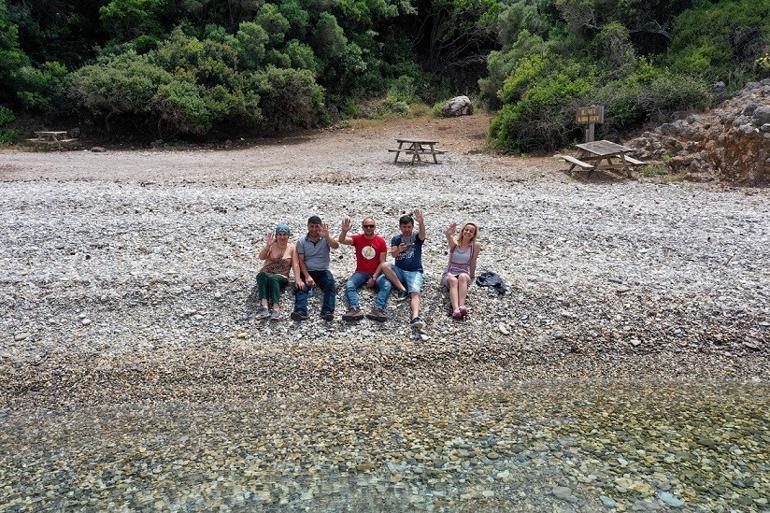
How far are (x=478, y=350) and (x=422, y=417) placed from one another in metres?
1.55

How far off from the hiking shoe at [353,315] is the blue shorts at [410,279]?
75 cm

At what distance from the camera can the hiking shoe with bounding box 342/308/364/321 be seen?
25.3 feet

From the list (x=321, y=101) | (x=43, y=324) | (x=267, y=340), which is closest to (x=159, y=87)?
(x=321, y=101)

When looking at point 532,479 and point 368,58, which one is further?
point 368,58

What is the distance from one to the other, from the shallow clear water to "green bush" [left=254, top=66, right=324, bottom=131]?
56.4ft

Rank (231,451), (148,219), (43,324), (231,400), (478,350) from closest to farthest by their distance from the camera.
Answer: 1. (231,451)
2. (231,400)
3. (478,350)
4. (43,324)
5. (148,219)

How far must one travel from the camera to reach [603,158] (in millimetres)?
14734

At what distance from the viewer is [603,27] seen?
19594 mm

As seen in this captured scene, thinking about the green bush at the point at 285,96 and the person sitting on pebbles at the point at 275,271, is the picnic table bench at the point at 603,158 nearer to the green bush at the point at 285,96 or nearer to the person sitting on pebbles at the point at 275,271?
the person sitting on pebbles at the point at 275,271

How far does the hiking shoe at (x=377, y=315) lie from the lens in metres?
7.71

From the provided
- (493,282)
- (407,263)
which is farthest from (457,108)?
(407,263)

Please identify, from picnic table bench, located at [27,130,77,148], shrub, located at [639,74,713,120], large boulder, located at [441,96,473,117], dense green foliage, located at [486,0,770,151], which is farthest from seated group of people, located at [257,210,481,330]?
large boulder, located at [441,96,473,117]

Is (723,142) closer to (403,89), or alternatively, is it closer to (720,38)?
(720,38)

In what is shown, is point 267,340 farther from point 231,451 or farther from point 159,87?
point 159,87
